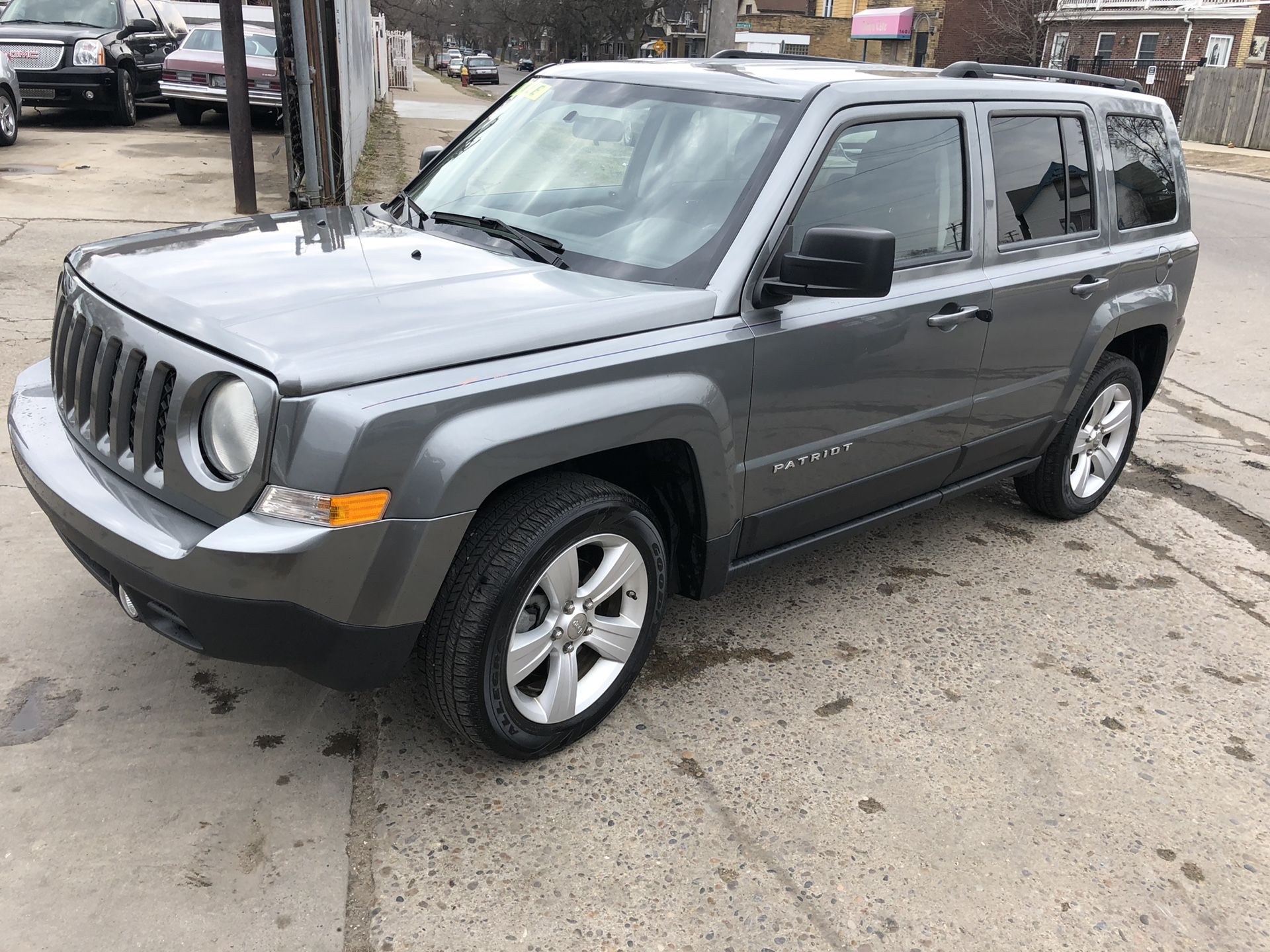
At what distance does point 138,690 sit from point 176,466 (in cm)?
100

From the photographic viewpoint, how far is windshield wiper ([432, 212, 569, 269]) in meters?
3.15

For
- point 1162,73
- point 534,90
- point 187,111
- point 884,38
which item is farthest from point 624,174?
point 884,38

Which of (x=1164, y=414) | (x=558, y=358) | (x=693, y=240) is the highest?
(x=693, y=240)

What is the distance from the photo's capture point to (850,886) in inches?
102

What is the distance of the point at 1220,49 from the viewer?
124ft

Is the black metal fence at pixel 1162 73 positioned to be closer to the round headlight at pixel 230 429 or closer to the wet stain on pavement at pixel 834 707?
the wet stain on pavement at pixel 834 707

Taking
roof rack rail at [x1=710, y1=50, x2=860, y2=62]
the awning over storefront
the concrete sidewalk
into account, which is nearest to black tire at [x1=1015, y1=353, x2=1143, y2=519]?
roof rack rail at [x1=710, y1=50, x2=860, y2=62]

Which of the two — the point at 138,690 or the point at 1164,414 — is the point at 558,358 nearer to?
the point at 138,690

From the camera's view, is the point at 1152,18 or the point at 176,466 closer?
the point at 176,466

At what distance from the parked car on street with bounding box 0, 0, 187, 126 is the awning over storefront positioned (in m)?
41.3

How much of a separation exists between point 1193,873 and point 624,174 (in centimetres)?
252

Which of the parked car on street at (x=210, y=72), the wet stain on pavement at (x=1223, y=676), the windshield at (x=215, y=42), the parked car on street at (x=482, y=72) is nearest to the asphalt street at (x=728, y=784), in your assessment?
the wet stain on pavement at (x=1223, y=676)

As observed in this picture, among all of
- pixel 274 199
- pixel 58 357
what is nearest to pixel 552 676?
pixel 58 357

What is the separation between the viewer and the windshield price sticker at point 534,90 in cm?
389
